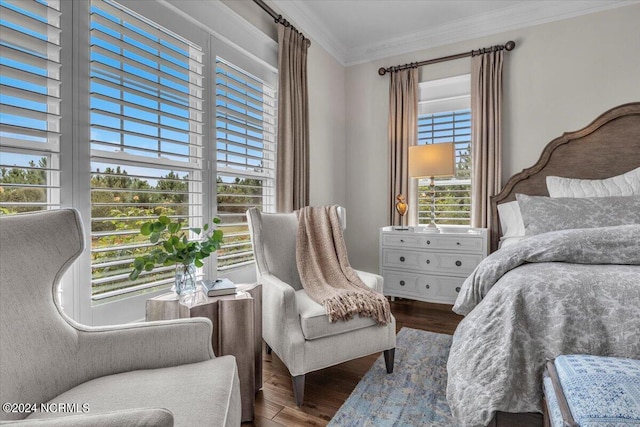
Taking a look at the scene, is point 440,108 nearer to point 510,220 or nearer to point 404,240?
point 510,220

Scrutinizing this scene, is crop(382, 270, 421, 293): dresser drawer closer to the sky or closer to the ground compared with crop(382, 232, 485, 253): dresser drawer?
closer to the ground

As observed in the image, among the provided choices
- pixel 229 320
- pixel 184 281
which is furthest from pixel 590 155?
pixel 184 281

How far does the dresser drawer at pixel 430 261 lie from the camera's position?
2908 millimetres

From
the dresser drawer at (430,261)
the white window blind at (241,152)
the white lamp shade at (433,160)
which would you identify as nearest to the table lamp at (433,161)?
the white lamp shade at (433,160)

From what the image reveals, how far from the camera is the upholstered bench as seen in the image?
0.88 meters

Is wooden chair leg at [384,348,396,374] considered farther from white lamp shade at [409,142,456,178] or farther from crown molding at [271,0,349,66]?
crown molding at [271,0,349,66]

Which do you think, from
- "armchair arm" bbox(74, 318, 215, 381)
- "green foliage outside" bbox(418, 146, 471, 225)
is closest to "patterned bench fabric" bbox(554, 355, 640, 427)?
"armchair arm" bbox(74, 318, 215, 381)

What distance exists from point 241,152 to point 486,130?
7.58 feet

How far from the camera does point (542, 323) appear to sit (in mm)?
1383

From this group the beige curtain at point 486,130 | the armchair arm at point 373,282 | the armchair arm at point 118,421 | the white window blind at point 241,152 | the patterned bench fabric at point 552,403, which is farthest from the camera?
the beige curtain at point 486,130

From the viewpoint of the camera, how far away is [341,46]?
147 inches

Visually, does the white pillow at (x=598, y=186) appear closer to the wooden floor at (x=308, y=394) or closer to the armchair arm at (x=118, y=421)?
the wooden floor at (x=308, y=394)

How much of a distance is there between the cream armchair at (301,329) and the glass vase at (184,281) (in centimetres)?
42

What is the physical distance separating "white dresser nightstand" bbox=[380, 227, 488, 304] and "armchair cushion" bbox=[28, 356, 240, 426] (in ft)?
7.58
